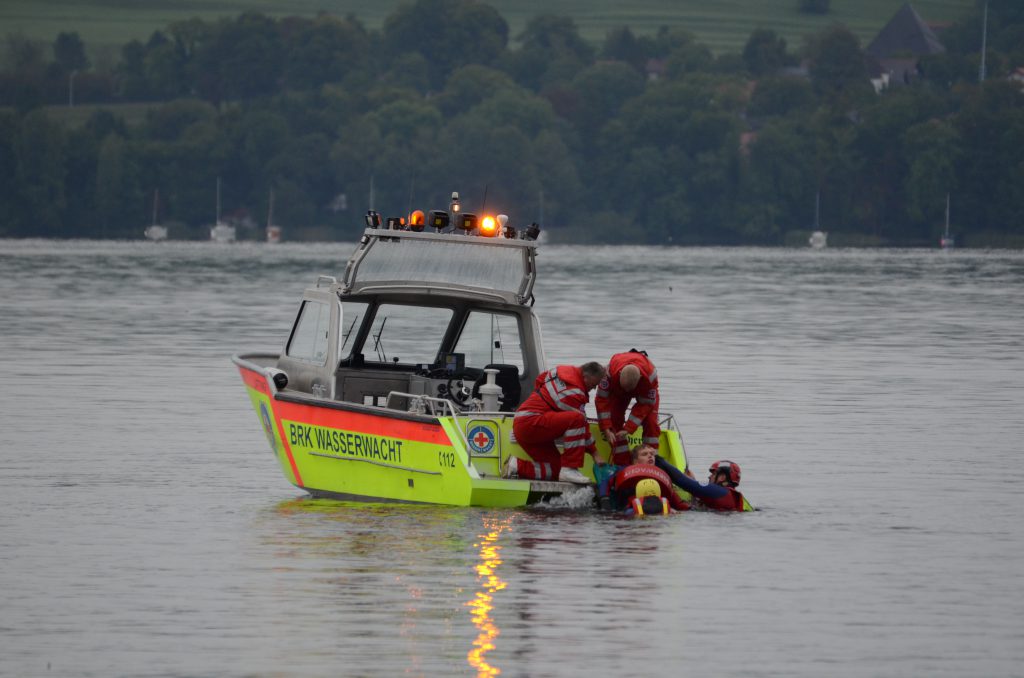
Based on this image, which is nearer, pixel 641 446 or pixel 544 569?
pixel 544 569

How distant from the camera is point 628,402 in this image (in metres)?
19.7

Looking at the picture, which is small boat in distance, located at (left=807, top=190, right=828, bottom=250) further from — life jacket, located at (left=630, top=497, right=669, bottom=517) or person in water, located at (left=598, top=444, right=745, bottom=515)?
life jacket, located at (left=630, top=497, right=669, bottom=517)

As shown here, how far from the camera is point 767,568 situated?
17828 millimetres

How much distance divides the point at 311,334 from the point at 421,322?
1.24m

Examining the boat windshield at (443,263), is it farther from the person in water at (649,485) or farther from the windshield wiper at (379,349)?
the person in water at (649,485)

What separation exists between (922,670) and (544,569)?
3.98 meters

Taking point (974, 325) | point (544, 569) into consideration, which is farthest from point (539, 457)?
point (974, 325)

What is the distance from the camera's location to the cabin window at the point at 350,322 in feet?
72.6

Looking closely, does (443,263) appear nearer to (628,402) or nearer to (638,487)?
(628,402)

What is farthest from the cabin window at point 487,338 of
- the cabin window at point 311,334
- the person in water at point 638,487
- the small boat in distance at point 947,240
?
the small boat in distance at point 947,240

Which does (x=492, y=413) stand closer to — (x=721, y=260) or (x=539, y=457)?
(x=539, y=457)

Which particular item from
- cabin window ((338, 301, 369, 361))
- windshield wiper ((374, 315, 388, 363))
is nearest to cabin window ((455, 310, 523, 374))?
windshield wiper ((374, 315, 388, 363))

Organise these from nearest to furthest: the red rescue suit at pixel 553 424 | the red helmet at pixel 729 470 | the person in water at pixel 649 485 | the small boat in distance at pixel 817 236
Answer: the red rescue suit at pixel 553 424 → the person in water at pixel 649 485 → the red helmet at pixel 729 470 → the small boat in distance at pixel 817 236

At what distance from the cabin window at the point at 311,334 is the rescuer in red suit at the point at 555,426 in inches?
113
